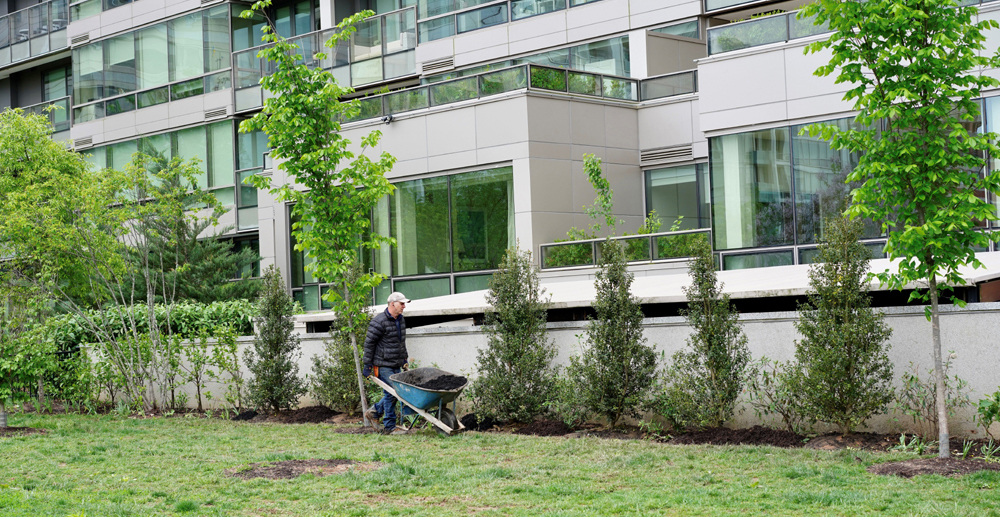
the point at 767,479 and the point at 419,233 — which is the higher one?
the point at 419,233

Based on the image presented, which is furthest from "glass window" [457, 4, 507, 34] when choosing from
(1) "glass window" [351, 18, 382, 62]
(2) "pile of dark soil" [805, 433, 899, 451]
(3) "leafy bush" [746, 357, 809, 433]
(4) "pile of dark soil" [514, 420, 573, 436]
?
Result: (2) "pile of dark soil" [805, 433, 899, 451]

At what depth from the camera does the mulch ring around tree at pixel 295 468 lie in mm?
9750

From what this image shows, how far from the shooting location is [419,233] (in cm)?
2203

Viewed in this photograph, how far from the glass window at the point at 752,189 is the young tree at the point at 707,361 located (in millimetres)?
5634

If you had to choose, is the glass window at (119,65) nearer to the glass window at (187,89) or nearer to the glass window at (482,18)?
the glass window at (187,89)

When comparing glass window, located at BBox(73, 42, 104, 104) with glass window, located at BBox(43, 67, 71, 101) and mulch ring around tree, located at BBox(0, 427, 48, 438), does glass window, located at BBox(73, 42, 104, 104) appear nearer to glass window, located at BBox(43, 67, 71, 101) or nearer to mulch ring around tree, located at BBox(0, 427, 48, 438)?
glass window, located at BBox(43, 67, 71, 101)

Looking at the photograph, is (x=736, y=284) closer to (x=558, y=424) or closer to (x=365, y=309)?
(x=558, y=424)

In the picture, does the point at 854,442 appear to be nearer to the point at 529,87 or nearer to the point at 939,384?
the point at 939,384

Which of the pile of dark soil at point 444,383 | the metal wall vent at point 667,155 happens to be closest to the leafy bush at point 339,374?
the pile of dark soil at point 444,383

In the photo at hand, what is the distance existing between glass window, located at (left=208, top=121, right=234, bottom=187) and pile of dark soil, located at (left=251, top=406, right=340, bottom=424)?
1591cm

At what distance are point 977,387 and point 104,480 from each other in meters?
8.79

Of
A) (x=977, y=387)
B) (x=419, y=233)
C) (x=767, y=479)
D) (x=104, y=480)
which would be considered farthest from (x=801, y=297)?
(x=419, y=233)

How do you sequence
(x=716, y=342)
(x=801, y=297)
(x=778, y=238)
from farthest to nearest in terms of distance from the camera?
1. (x=778, y=238)
2. (x=801, y=297)
3. (x=716, y=342)

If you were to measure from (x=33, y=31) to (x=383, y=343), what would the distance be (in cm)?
3143
